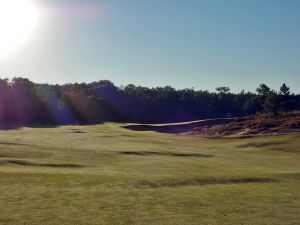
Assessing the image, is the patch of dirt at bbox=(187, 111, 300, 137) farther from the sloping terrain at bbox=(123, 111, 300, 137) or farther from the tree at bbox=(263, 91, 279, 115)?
the tree at bbox=(263, 91, 279, 115)

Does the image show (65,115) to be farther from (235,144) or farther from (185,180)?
(185,180)

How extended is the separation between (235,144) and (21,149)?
131 ft

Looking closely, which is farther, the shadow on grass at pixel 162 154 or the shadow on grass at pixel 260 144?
the shadow on grass at pixel 260 144

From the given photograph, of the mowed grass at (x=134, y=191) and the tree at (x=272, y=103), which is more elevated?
the tree at (x=272, y=103)

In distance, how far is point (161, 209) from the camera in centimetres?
2428

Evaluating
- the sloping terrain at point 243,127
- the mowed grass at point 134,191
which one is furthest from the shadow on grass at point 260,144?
the mowed grass at point 134,191

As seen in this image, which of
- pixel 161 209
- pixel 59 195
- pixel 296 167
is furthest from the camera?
pixel 296 167

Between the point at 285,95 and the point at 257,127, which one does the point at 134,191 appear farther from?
the point at 285,95

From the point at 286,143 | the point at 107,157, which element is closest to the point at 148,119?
the point at 286,143

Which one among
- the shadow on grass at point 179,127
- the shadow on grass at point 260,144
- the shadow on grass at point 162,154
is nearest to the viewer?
the shadow on grass at point 162,154

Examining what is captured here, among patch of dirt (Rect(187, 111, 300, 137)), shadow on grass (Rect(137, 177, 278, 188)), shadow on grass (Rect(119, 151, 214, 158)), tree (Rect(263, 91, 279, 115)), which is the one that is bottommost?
shadow on grass (Rect(137, 177, 278, 188))

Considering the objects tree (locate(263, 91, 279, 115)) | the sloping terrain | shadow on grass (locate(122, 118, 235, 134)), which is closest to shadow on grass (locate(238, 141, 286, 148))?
the sloping terrain

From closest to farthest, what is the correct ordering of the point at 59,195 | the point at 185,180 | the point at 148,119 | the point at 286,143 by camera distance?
the point at 59,195 < the point at 185,180 < the point at 286,143 < the point at 148,119

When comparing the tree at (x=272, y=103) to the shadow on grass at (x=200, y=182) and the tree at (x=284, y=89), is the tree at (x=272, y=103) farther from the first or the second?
the shadow on grass at (x=200, y=182)
